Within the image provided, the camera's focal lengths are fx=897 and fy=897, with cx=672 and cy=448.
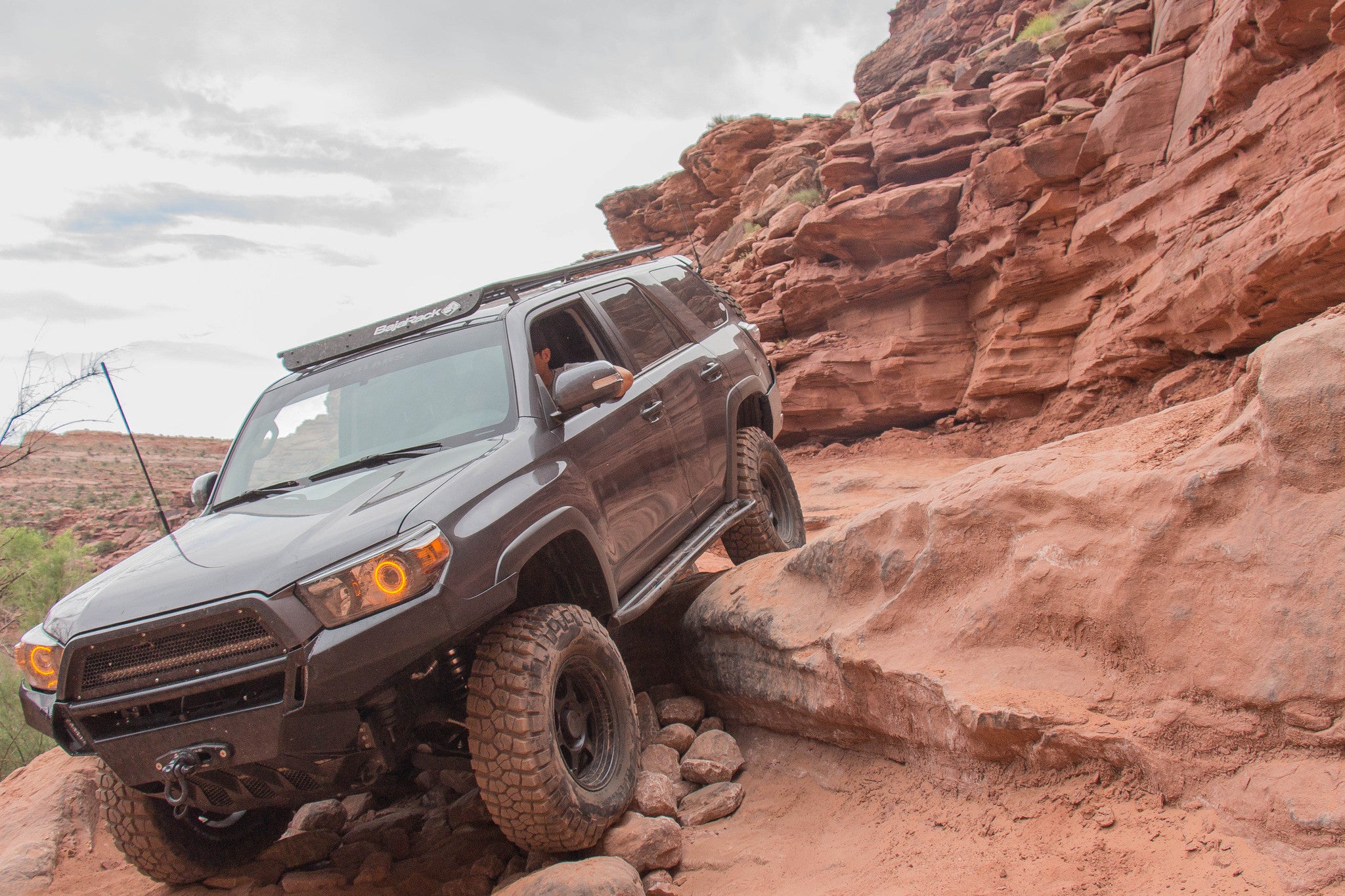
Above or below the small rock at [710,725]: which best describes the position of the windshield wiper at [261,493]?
above

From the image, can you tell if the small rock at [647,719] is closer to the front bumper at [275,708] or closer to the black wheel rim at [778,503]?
the front bumper at [275,708]

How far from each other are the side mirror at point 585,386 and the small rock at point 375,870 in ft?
6.25

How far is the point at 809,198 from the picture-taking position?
15.5 m

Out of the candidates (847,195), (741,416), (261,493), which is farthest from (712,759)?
(847,195)

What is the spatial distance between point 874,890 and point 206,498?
10.9 ft

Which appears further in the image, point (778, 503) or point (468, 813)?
point (778, 503)

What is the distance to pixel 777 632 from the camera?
3943mm

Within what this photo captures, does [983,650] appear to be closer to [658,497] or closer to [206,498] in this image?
[658,497]

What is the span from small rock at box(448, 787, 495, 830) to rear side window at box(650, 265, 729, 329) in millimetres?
3026

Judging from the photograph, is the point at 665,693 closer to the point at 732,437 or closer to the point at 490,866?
the point at 490,866

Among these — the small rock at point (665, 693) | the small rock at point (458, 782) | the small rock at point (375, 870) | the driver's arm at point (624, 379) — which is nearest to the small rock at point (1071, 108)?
the driver's arm at point (624, 379)

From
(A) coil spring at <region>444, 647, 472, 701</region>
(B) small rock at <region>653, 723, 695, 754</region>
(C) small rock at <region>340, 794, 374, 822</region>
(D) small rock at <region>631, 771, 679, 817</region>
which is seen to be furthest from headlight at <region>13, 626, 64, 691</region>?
(B) small rock at <region>653, 723, 695, 754</region>

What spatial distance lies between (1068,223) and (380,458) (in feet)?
27.2

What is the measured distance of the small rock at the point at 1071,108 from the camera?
9.23 metres
